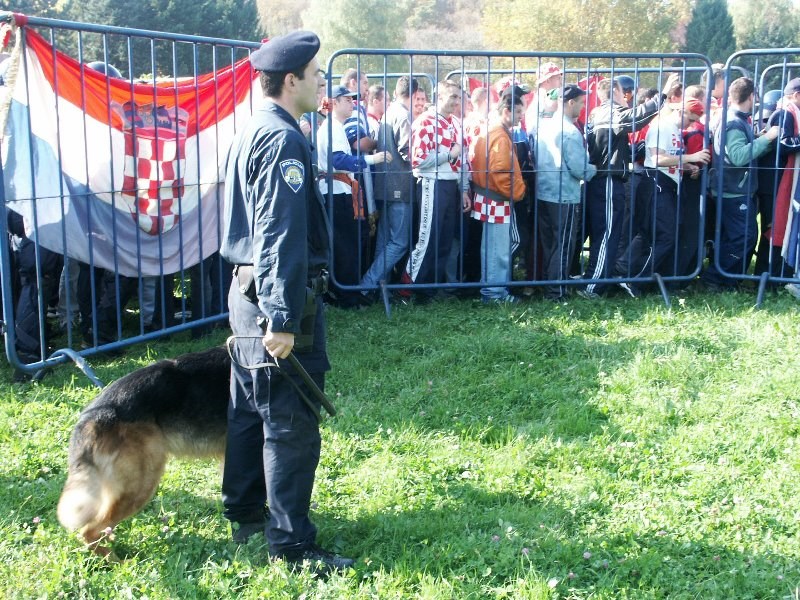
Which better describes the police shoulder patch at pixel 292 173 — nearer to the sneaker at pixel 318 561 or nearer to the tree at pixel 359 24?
the sneaker at pixel 318 561

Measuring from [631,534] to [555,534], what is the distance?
0.33 m

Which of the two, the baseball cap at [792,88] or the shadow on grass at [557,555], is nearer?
the shadow on grass at [557,555]

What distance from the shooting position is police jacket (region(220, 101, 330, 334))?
124 inches

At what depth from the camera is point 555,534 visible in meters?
3.71

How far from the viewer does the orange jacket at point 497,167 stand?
7.71 metres

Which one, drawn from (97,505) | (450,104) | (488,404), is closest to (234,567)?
(97,505)

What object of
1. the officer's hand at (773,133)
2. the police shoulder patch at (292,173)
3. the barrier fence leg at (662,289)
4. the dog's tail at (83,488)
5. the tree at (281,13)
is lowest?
the barrier fence leg at (662,289)

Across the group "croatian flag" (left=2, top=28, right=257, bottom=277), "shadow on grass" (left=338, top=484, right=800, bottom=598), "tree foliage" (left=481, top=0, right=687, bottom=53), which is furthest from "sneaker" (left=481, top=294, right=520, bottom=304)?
"tree foliage" (left=481, top=0, right=687, bottom=53)

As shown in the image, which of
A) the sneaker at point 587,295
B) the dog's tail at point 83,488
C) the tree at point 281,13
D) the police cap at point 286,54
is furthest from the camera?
the tree at point 281,13

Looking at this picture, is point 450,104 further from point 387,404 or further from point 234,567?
point 234,567

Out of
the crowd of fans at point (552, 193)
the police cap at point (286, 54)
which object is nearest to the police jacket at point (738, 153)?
the crowd of fans at point (552, 193)

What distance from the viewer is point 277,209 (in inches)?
124

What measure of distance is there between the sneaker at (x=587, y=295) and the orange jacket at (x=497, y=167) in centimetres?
112

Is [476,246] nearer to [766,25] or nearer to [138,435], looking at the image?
[138,435]
